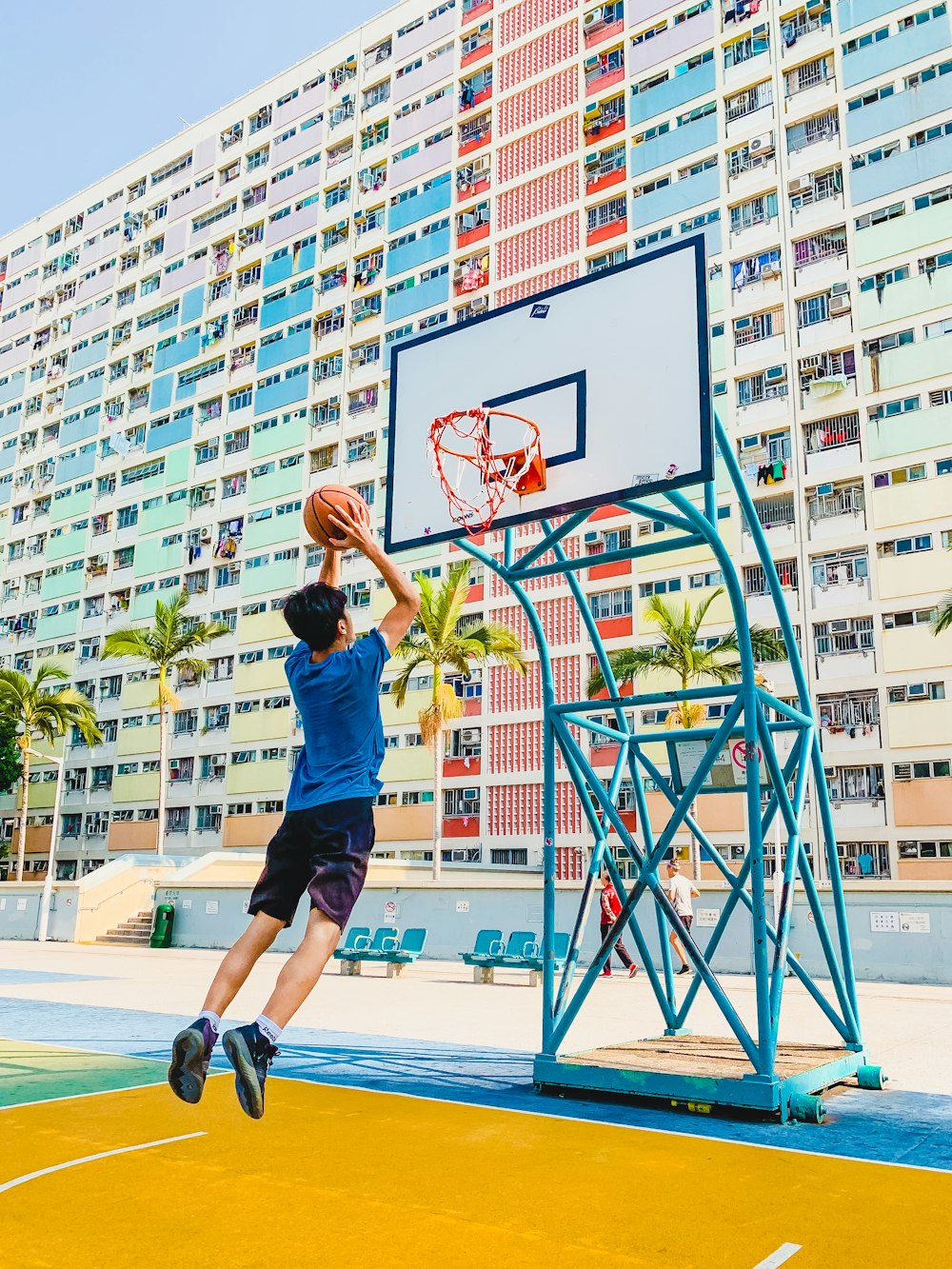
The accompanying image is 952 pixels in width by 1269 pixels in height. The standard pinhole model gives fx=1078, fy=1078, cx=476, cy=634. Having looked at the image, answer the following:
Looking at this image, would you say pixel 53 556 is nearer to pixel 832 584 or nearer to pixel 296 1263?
pixel 832 584

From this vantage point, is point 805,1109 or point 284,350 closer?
point 805,1109

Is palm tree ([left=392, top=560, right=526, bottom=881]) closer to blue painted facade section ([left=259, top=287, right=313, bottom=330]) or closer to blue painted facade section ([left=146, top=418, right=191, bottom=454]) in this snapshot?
blue painted facade section ([left=259, top=287, right=313, bottom=330])

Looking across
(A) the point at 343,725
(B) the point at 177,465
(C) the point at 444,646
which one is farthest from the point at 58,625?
(A) the point at 343,725

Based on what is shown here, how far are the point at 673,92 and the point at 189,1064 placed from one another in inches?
1827

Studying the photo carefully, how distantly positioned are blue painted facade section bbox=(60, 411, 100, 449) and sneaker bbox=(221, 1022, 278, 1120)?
208 feet

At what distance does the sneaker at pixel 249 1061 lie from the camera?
12.3 feet

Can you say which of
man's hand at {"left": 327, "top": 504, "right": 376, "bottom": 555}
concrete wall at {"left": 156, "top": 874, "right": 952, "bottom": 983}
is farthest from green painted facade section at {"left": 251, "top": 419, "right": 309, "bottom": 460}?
man's hand at {"left": 327, "top": 504, "right": 376, "bottom": 555}

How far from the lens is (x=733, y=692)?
8023mm

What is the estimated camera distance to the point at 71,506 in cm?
6241

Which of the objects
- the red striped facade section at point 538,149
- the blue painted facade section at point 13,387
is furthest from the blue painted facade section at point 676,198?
the blue painted facade section at point 13,387

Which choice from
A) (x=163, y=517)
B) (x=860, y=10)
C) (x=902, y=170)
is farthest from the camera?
(x=163, y=517)

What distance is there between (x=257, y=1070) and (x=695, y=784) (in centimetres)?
480

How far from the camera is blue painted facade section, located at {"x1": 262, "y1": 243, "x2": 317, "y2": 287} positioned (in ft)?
178

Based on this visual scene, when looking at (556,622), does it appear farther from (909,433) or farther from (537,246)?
(537,246)
